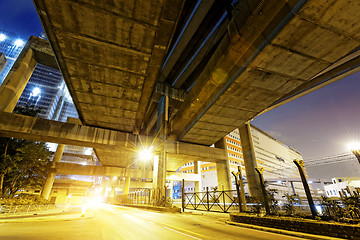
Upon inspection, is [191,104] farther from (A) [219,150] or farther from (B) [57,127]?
(B) [57,127]

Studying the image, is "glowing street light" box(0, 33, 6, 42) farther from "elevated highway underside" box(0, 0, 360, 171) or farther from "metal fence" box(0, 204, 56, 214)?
"elevated highway underside" box(0, 0, 360, 171)

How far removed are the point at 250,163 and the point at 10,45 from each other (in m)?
183

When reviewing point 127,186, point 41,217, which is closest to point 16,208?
point 41,217

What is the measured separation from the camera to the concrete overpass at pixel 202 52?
8.49 m

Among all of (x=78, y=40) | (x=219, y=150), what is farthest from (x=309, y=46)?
(x=219, y=150)

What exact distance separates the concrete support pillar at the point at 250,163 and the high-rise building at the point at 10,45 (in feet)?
526

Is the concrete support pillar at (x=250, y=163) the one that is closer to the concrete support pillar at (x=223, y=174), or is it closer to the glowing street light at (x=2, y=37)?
the concrete support pillar at (x=223, y=174)

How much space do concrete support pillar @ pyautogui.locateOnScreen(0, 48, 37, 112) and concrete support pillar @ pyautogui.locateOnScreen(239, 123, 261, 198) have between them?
26212 mm

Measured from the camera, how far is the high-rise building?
383 ft

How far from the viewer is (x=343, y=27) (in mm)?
8070

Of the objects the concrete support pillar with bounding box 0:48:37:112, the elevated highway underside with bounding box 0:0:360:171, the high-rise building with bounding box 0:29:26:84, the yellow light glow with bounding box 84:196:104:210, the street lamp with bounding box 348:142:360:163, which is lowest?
the yellow light glow with bounding box 84:196:104:210

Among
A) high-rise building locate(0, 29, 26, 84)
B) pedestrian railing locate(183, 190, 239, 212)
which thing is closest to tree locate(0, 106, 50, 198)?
pedestrian railing locate(183, 190, 239, 212)

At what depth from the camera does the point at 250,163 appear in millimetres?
20453

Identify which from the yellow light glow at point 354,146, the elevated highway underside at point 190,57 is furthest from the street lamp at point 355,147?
the elevated highway underside at point 190,57
